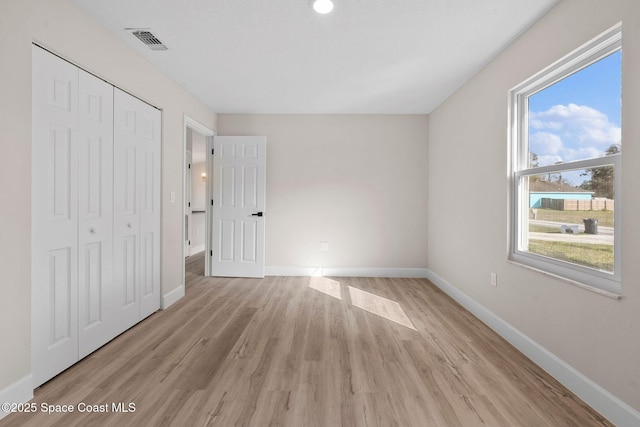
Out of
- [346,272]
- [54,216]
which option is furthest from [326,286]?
[54,216]

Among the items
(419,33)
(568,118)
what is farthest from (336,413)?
(419,33)

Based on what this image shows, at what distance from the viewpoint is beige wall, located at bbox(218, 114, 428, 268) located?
452 centimetres

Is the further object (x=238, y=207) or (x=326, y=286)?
(x=238, y=207)

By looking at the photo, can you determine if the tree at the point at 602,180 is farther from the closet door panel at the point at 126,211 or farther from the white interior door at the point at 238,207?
the white interior door at the point at 238,207

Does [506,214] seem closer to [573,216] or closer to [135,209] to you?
[573,216]

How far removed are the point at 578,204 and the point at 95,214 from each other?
3.49m

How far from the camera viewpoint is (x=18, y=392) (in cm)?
162

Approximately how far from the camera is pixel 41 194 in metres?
1.79

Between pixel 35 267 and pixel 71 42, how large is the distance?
1.53 m

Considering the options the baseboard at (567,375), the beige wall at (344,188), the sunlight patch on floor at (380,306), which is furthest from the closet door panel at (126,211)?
the baseboard at (567,375)

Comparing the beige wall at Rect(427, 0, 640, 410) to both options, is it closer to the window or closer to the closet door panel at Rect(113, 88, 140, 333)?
the window

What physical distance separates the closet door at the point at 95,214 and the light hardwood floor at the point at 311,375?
24 cm

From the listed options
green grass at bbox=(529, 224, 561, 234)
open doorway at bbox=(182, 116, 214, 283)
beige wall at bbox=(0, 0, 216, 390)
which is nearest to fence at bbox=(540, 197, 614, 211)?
green grass at bbox=(529, 224, 561, 234)

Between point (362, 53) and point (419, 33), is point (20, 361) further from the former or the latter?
point (419, 33)
